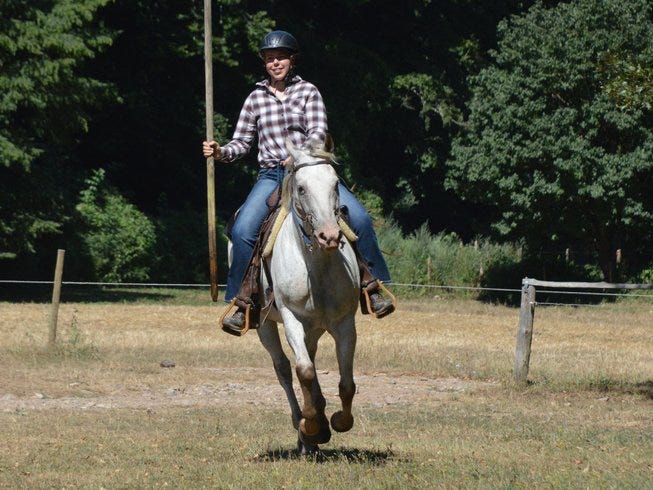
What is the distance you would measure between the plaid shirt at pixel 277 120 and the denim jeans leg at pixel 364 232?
2.14 feet

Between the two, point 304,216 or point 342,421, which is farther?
point 342,421

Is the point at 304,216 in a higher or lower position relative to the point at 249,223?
higher

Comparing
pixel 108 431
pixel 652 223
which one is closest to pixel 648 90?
pixel 108 431

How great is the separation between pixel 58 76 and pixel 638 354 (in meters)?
18.4

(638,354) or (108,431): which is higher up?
(108,431)

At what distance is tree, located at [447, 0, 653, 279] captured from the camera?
41.8m

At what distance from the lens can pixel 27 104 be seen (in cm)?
3522

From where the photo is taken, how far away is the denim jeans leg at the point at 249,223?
37.2 feet

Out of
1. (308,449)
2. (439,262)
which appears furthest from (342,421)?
(439,262)

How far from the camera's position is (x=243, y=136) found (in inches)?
456

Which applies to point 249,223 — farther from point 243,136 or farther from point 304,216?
point 304,216

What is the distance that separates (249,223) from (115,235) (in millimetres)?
34581

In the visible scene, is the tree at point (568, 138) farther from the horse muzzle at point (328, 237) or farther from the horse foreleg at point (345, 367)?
the horse muzzle at point (328, 237)

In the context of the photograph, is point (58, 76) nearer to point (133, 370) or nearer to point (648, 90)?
point (133, 370)
